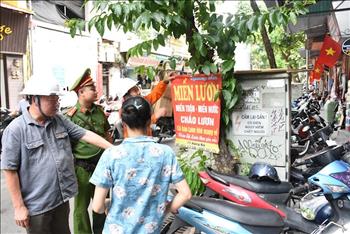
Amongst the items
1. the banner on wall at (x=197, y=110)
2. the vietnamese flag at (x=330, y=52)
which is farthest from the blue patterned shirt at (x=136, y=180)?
the vietnamese flag at (x=330, y=52)

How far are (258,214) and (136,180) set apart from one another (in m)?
1.04

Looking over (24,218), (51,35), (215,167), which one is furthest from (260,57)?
(24,218)

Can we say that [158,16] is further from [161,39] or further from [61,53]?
[61,53]

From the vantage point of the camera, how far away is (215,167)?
404cm

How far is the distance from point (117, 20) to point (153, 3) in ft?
1.12

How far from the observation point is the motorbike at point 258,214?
8.55ft

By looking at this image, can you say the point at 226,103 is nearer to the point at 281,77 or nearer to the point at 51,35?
the point at 281,77

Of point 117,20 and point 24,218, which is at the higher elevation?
point 117,20

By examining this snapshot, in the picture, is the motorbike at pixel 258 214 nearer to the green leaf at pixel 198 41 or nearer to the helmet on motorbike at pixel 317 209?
the helmet on motorbike at pixel 317 209

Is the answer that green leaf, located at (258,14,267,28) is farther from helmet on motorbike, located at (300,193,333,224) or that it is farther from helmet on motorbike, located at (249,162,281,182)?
helmet on motorbike, located at (300,193,333,224)

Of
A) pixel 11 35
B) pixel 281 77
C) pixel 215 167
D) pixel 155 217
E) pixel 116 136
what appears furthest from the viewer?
pixel 11 35

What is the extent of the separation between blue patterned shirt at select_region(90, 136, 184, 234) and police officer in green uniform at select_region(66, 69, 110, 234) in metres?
1.50

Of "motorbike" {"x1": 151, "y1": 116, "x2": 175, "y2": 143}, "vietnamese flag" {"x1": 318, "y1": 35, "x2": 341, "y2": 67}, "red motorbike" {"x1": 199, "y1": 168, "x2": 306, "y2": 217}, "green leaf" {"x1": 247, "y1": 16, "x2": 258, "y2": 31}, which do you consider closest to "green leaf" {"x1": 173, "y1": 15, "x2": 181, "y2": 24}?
"green leaf" {"x1": 247, "y1": 16, "x2": 258, "y2": 31}

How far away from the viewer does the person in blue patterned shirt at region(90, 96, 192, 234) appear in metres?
1.98
